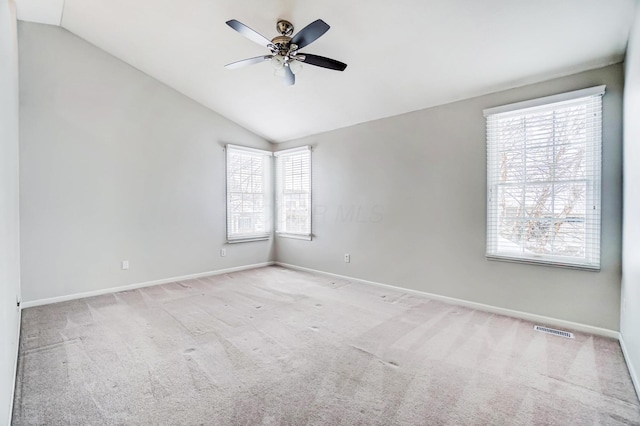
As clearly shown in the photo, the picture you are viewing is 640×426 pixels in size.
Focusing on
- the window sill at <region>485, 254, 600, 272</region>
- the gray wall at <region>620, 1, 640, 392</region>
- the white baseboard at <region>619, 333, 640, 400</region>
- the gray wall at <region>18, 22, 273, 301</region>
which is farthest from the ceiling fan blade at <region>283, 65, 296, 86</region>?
the white baseboard at <region>619, 333, 640, 400</region>

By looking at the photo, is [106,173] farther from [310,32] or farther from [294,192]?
[310,32]

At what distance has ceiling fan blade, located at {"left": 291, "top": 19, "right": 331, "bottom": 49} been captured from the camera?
2.27 m

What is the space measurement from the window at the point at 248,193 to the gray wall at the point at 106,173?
24cm

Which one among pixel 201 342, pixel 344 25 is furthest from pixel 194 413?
pixel 344 25

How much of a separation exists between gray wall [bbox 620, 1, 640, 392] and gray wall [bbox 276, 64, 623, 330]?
0.64 feet

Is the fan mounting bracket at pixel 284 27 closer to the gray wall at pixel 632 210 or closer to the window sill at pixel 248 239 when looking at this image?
the gray wall at pixel 632 210

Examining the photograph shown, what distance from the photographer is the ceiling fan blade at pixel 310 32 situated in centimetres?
227

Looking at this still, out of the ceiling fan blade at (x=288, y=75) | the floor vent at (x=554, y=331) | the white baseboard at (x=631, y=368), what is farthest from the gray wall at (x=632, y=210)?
the ceiling fan blade at (x=288, y=75)

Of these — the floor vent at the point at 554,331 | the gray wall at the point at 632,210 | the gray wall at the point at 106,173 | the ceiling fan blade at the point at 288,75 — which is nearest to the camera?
→ the gray wall at the point at 632,210

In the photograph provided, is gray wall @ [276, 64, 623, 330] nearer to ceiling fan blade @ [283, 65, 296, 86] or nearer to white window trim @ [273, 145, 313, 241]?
white window trim @ [273, 145, 313, 241]

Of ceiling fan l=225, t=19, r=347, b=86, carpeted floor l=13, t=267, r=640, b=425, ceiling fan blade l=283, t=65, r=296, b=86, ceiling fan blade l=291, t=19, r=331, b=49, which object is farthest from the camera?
ceiling fan blade l=283, t=65, r=296, b=86

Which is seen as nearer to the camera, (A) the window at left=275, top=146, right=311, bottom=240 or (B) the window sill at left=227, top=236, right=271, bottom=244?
(B) the window sill at left=227, top=236, right=271, bottom=244

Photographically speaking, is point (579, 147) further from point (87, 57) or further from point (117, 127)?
point (87, 57)

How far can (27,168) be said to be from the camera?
139 inches
